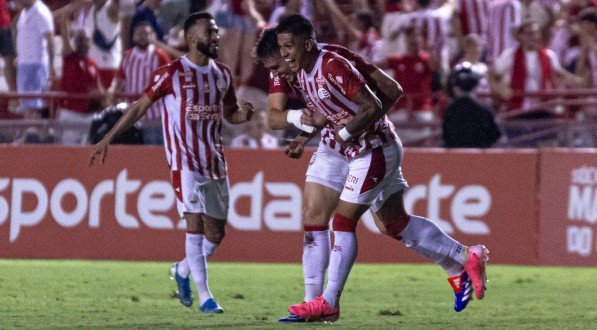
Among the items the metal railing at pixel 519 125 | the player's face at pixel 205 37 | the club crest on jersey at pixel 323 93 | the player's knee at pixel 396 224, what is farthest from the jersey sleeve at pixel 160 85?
the metal railing at pixel 519 125

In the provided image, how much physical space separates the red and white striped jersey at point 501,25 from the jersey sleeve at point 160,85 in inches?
313

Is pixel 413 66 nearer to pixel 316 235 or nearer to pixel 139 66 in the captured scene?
pixel 139 66

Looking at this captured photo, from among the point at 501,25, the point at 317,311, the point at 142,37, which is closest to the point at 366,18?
the point at 501,25

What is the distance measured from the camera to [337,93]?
907cm

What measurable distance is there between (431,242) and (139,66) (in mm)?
7542

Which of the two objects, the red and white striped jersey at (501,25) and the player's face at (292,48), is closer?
the player's face at (292,48)

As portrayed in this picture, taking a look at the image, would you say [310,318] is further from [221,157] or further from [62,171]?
[62,171]

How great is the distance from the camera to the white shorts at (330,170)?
955 cm

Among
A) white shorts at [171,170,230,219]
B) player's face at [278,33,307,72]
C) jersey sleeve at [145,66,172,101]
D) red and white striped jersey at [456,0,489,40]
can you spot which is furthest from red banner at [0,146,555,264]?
player's face at [278,33,307,72]

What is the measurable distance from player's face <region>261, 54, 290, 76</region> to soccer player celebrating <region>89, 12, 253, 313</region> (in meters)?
1.15

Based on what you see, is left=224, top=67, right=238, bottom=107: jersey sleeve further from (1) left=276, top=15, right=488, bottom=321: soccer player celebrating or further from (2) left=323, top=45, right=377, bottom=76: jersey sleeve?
(2) left=323, top=45, right=377, bottom=76: jersey sleeve

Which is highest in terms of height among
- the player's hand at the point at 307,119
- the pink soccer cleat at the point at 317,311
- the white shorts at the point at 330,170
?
the player's hand at the point at 307,119

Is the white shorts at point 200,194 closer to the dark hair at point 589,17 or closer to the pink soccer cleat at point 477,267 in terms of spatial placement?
the pink soccer cleat at point 477,267

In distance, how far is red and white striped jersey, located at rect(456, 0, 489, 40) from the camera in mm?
17797
